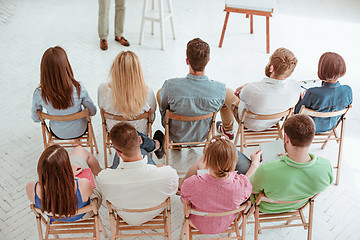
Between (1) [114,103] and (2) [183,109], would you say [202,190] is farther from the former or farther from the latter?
(1) [114,103]

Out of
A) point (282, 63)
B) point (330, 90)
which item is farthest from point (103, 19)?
point (330, 90)

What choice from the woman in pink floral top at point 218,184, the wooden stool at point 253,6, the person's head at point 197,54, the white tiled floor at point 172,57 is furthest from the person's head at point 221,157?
the wooden stool at point 253,6

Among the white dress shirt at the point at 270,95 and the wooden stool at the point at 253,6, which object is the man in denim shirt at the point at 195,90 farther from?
the wooden stool at the point at 253,6

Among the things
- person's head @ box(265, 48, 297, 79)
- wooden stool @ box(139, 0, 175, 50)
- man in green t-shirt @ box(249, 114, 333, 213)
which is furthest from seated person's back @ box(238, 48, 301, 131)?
wooden stool @ box(139, 0, 175, 50)

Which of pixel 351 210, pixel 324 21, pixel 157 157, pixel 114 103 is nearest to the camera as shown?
pixel 114 103

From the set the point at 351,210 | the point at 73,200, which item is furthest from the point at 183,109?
the point at 351,210

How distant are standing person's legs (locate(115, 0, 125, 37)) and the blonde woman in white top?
2.13m

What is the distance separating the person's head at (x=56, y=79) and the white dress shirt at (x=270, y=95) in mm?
1459

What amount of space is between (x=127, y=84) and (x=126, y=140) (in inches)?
27.0

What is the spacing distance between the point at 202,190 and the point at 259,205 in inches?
23.7

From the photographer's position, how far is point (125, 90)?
9.66 ft

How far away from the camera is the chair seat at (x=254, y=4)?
4684 mm

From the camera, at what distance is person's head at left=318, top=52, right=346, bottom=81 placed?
3.07 metres

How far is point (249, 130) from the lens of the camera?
11.3ft
